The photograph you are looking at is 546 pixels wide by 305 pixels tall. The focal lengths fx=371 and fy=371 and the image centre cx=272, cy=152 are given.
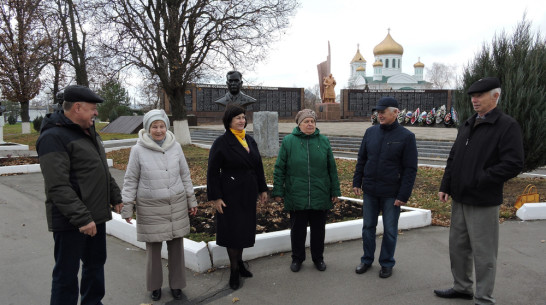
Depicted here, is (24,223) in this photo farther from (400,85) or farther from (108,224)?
(400,85)

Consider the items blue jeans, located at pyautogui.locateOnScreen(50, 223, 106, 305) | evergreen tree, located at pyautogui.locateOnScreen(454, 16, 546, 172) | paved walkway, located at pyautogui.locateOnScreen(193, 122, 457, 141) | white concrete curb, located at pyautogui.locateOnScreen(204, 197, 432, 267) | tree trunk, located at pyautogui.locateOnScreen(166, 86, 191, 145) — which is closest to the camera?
blue jeans, located at pyautogui.locateOnScreen(50, 223, 106, 305)

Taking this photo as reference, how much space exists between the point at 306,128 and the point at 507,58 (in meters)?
5.71

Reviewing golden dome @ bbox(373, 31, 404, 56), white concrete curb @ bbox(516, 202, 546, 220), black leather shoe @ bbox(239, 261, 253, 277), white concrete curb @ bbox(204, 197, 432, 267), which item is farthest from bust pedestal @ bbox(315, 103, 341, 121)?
golden dome @ bbox(373, 31, 404, 56)

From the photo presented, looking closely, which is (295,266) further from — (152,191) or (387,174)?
(152,191)

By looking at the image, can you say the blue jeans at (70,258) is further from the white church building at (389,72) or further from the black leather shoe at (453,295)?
the white church building at (389,72)

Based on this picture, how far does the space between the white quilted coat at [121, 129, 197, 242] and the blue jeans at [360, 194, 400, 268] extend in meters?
1.87

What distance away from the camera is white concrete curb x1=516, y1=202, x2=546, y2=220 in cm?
559

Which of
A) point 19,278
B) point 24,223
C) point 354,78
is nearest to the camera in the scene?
point 19,278

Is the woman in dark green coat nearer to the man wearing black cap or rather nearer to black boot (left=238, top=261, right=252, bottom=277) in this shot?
black boot (left=238, top=261, right=252, bottom=277)

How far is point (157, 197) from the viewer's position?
311cm

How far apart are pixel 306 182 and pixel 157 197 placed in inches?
56.4

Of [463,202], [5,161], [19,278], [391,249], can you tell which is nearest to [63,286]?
[19,278]

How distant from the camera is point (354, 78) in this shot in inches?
3361

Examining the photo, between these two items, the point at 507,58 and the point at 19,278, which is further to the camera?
the point at 507,58
